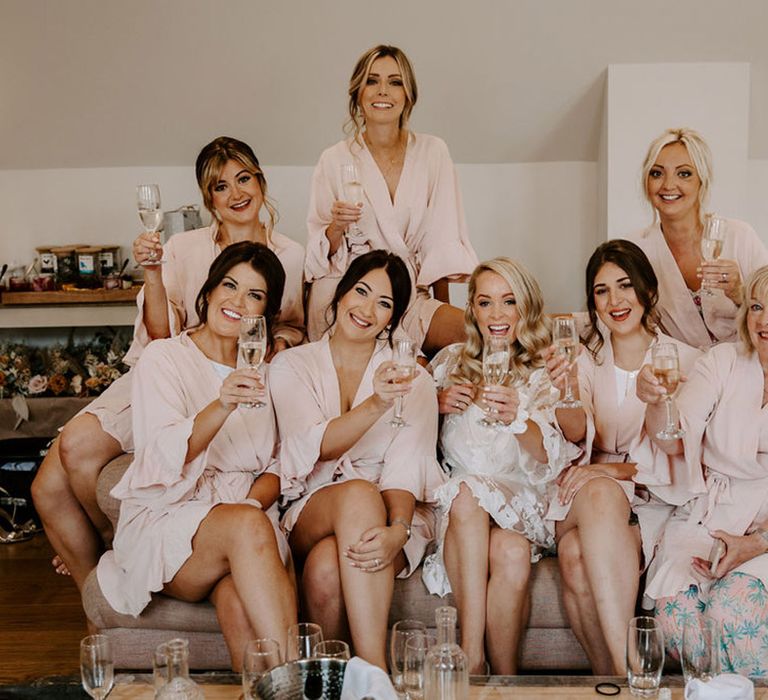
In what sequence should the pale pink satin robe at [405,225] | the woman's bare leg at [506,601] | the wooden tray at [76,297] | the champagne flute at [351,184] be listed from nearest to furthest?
1. the woman's bare leg at [506,601]
2. the champagne flute at [351,184]
3. the pale pink satin robe at [405,225]
4. the wooden tray at [76,297]

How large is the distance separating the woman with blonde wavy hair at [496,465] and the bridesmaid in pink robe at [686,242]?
602 millimetres

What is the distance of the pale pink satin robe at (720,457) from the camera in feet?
8.38

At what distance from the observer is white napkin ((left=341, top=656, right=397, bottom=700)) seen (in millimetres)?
1564

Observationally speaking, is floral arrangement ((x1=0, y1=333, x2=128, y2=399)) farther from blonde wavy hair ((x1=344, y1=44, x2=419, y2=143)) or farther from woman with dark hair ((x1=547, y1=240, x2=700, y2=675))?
woman with dark hair ((x1=547, y1=240, x2=700, y2=675))

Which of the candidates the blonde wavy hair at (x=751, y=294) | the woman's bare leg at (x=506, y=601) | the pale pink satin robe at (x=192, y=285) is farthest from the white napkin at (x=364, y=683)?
the pale pink satin robe at (x=192, y=285)

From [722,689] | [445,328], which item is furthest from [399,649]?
[445,328]

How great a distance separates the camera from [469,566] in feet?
8.23

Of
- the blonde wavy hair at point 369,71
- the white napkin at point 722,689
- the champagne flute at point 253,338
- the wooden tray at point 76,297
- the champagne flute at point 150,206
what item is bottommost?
the white napkin at point 722,689

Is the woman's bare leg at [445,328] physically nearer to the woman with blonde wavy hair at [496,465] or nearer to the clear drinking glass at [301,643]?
the woman with blonde wavy hair at [496,465]

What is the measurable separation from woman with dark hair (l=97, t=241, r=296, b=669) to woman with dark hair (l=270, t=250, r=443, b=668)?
100mm

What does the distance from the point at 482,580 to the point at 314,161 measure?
290 centimetres

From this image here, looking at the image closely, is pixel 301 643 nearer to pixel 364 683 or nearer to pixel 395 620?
pixel 364 683

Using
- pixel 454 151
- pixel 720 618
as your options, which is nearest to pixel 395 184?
pixel 454 151

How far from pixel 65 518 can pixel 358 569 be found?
1094mm
